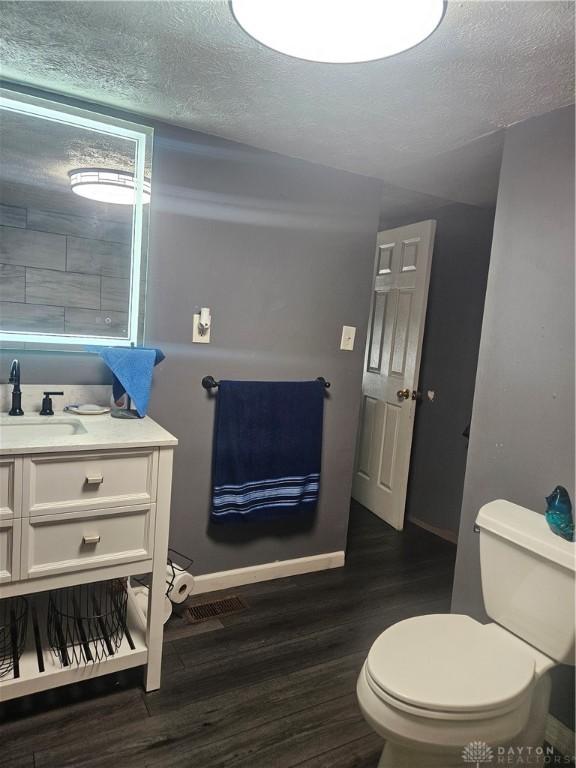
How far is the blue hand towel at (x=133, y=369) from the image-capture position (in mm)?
1814

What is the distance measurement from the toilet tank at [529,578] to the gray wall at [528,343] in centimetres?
21

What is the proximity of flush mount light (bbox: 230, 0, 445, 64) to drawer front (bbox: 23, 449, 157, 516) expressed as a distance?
1.20 m

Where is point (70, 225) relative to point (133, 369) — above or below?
above

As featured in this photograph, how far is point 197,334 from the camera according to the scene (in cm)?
219

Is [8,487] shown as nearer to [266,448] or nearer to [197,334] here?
[197,334]

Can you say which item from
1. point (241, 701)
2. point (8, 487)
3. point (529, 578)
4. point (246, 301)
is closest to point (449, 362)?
point (246, 301)

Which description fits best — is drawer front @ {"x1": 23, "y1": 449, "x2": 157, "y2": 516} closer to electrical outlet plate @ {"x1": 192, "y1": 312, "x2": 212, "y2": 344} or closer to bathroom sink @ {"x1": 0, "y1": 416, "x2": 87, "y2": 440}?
bathroom sink @ {"x1": 0, "y1": 416, "x2": 87, "y2": 440}

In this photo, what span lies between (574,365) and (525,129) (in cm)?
89

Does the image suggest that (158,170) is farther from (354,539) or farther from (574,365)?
(354,539)

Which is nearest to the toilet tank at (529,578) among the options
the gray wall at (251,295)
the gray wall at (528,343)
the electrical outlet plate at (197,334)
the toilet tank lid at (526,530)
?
the toilet tank lid at (526,530)

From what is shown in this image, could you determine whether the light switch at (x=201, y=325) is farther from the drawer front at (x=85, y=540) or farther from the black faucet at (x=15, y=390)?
the drawer front at (x=85, y=540)

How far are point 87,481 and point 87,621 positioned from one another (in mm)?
714

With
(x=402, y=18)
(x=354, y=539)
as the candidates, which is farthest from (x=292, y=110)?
(x=354, y=539)

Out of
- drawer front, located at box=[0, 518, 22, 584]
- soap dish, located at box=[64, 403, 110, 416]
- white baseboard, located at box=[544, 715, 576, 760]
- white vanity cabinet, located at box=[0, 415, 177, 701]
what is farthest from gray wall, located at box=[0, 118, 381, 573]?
white baseboard, located at box=[544, 715, 576, 760]
